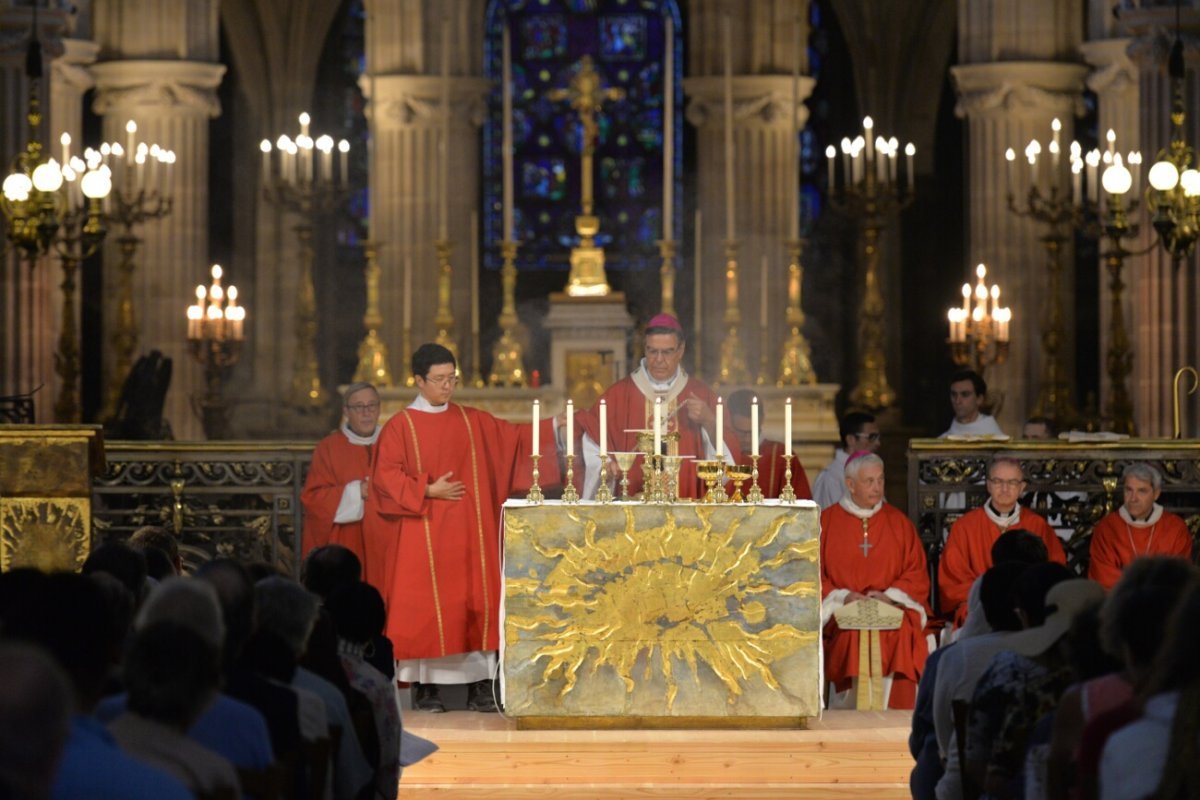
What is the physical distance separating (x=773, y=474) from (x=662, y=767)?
2.29m

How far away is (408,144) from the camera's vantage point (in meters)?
21.1

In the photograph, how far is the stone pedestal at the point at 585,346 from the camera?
56.7 feet

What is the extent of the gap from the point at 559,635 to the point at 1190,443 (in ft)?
12.7

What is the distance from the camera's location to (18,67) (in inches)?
638

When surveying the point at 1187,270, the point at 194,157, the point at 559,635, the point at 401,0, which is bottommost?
the point at 559,635

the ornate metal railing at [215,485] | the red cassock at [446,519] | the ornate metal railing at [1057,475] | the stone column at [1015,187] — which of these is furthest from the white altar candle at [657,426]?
the stone column at [1015,187]

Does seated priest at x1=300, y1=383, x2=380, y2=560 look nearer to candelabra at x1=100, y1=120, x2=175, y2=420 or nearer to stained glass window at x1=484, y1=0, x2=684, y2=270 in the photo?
candelabra at x1=100, y1=120, x2=175, y2=420

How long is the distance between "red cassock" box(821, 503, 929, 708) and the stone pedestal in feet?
21.9

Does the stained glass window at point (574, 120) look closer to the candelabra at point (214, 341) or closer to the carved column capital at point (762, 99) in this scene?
the carved column capital at point (762, 99)

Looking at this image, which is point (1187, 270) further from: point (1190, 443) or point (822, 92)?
point (822, 92)

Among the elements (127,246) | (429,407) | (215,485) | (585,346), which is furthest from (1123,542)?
(127,246)

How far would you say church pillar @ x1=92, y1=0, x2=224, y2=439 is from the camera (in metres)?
21.3

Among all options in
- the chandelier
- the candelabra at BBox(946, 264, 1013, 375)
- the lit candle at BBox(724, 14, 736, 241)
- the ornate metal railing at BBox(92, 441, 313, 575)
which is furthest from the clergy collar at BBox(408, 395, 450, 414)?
the lit candle at BBox(724, 14, 736, 241)

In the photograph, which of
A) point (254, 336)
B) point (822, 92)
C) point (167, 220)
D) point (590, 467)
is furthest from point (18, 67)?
point (822, 92)
